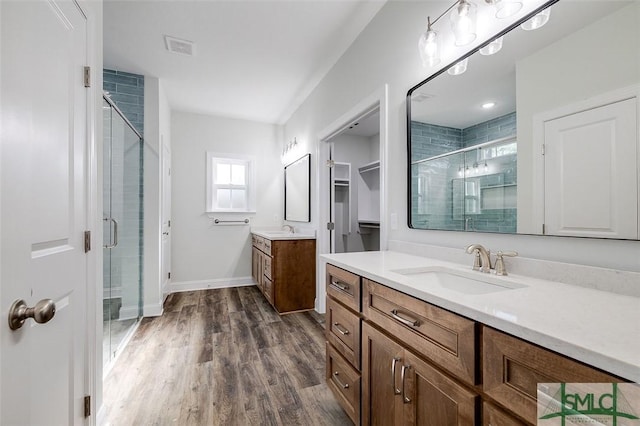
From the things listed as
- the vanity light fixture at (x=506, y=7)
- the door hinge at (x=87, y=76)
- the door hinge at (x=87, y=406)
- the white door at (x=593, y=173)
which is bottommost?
the door hinge at (x=87, y=406)

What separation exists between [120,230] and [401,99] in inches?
105

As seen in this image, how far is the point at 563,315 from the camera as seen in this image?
27.0 inches

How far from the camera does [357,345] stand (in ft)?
4.33

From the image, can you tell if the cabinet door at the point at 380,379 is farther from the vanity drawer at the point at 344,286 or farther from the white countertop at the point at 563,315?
the white countertop at the point at 563,315

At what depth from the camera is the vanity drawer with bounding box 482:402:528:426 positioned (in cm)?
65

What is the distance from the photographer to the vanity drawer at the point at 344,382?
1.32 metres

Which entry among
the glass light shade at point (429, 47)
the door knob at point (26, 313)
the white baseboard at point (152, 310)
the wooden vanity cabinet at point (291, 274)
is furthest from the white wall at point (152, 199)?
the glass light shade at point (429, 47)

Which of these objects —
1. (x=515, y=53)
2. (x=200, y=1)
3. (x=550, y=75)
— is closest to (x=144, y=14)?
(x=200, y=1)

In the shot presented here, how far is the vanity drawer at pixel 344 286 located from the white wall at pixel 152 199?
7.97 feet

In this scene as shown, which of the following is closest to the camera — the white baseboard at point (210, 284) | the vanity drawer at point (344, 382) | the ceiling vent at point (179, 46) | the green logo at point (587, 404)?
the green logo at point (587, 404)

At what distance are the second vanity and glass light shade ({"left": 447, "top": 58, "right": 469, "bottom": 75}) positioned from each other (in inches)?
39.0

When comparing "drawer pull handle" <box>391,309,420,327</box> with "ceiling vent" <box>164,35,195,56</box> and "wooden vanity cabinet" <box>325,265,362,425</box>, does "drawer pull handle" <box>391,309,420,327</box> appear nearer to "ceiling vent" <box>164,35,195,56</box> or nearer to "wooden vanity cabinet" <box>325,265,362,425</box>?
"wooden vanity cabinet" <box>325,265,362,425</box>

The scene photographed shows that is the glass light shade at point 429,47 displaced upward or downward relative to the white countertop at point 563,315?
upward

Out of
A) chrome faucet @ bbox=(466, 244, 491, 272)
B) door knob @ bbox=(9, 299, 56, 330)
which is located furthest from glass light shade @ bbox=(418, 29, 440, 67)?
door knob @ bbox=(9, 299, 56, 330)
